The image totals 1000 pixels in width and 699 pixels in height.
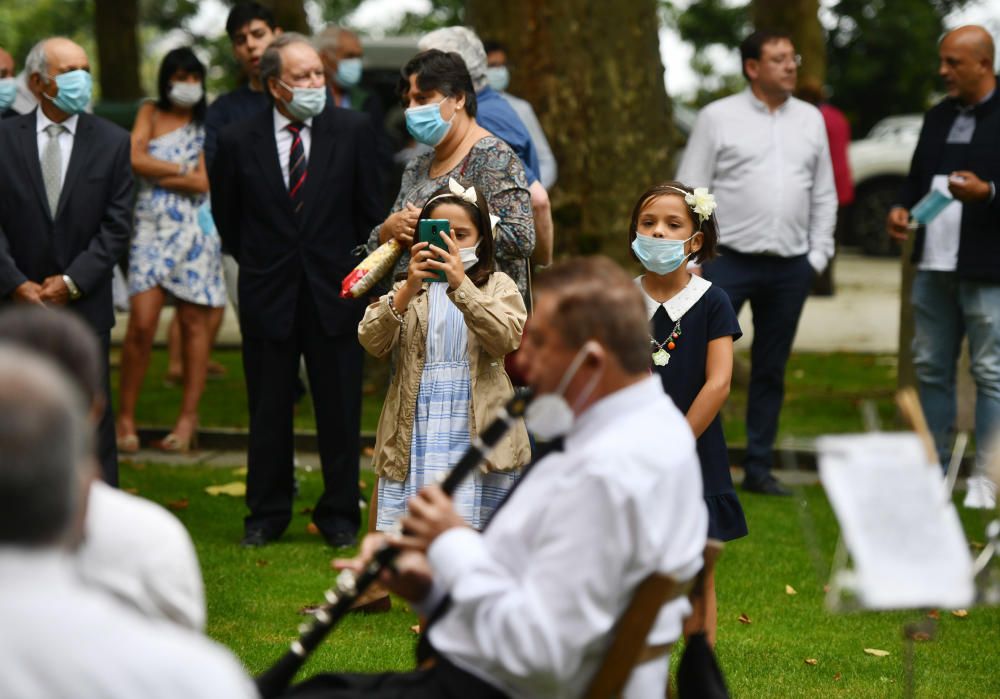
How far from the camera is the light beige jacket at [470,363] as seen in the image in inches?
216

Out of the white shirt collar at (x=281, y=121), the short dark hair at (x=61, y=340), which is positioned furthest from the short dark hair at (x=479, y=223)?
the short dark hair at (x=61, y=340)

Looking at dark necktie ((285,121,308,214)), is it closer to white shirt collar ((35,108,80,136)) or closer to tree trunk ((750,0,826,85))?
white shirt collar ((35,108,80,136))

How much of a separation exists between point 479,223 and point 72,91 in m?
2.60

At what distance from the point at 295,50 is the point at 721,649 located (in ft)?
10.9

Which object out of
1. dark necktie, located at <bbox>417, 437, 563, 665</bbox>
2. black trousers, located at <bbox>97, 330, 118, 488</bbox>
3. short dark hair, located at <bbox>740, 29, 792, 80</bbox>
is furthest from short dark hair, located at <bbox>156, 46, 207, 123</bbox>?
dark necktie, located at <bbox>417, 437, 563, 665</bbox>

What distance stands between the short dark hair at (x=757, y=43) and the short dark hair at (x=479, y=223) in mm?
3534

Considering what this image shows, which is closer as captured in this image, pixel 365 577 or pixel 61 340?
pixel 61 340

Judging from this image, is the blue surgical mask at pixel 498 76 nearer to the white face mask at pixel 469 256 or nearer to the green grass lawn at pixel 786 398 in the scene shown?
the green grass lawn at pixel 786 398

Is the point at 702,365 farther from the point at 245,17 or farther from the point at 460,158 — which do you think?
the point at 245,17

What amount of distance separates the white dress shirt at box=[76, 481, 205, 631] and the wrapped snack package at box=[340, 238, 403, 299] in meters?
2.73

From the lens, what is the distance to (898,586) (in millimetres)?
3043

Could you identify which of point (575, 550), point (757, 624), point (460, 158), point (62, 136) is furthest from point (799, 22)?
point (575, 550)

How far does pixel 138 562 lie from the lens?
3.02 m

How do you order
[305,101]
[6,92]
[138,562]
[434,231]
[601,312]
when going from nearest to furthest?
1. [138,562]
2. [601,312]
3. [434,231]
4. [305,101]
5. [6,92]
